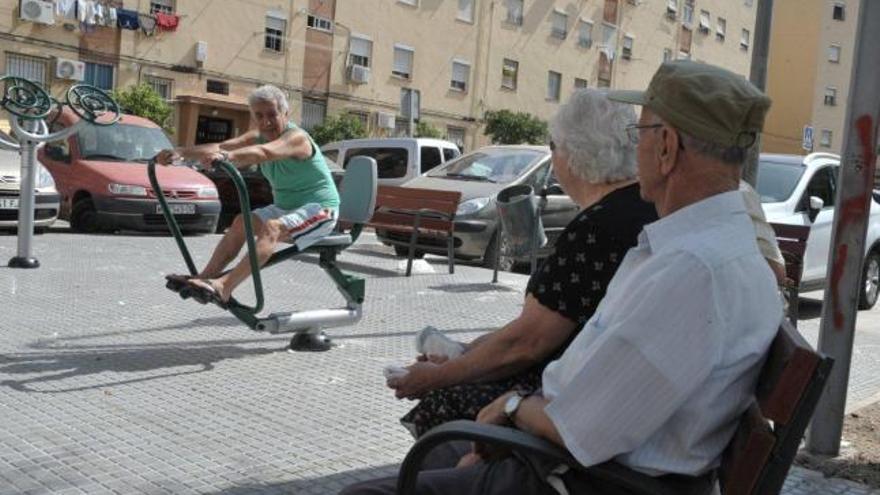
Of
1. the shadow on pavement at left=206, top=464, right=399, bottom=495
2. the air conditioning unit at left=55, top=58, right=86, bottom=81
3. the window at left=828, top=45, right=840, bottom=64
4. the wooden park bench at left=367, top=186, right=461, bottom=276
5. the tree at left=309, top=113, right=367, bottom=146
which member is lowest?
the shadow on pavement at left=206, top=464, right=399, bottom=495

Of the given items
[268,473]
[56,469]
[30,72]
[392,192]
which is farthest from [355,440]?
[30,72]

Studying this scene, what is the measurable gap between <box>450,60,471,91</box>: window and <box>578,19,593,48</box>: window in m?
8.61

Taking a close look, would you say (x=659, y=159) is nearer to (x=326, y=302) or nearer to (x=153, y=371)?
(x=153, y=371)

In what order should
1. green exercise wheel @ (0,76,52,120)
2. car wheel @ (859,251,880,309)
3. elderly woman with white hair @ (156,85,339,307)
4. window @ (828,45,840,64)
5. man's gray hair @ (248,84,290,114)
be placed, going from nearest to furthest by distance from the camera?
elderly woman with white hair @ (156,85,339,307), man's gray hair @ (248,84,290,114), green exercise wheel @ (0,76,52,120), car wheel @ (859,251,880,309), window @ (828,45,840,64)

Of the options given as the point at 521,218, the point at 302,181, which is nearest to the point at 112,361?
the point at 302,181

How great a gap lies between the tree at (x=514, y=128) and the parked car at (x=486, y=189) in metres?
27.8

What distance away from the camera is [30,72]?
94.7 feet

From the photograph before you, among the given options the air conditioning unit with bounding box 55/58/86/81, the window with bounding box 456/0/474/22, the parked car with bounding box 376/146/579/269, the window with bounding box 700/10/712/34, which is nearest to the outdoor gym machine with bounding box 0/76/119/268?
the parked car with bounding box 376/146/579/269

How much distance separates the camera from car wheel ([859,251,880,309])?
38.9ft

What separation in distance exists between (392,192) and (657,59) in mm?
45872

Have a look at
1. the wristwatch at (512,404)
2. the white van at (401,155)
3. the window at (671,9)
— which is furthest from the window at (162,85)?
the window at (671,9)

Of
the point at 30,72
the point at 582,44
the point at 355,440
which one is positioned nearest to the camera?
the point at 355,440

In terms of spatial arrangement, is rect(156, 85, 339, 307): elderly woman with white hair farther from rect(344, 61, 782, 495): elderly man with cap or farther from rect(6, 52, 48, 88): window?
rect(6, 52, 48, 88): window

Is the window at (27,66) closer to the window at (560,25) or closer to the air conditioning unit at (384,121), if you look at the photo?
the air conditioning unit at (384,121)
